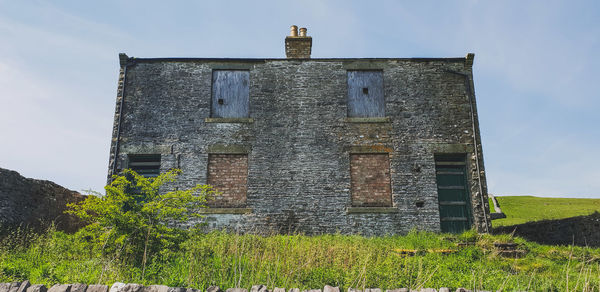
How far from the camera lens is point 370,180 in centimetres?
1234

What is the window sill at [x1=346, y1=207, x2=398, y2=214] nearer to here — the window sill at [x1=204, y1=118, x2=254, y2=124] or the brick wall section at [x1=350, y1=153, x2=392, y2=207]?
the brick wall section at [x1=350, y1=153, x2=392, y2=207]

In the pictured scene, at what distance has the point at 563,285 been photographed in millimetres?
6180

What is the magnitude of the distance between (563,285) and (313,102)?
28.1ft

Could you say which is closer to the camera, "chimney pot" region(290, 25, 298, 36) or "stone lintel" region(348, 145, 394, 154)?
"stone lintel" region(348, 145, 394, 154)

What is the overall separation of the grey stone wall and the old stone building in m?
0.03

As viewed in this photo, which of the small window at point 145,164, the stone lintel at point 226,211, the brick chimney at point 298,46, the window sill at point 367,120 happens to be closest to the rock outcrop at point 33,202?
the small window at point 145,164

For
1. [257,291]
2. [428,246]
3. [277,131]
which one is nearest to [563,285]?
[428,246]

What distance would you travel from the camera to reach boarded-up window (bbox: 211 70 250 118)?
13047 mm

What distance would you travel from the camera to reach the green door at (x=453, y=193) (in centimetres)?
1234

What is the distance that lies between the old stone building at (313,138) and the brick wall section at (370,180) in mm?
31

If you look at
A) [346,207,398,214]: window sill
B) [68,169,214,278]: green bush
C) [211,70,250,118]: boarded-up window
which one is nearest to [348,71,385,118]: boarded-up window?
[346,207,398,214]: window sill

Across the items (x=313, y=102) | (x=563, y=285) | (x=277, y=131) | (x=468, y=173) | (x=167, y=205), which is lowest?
(x=563, y=285)

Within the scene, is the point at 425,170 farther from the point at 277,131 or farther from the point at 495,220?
the point at 495,220

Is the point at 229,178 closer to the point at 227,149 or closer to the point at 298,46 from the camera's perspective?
the point at 227,149
